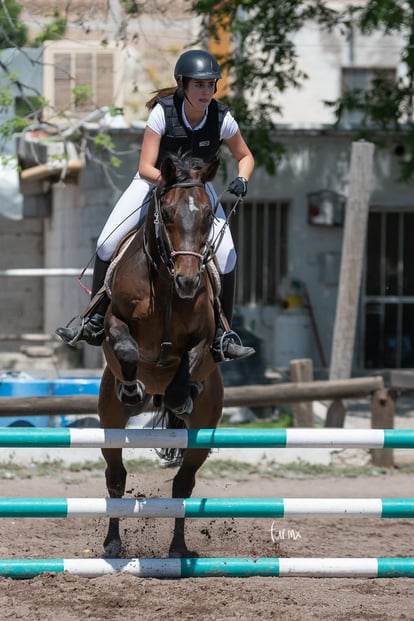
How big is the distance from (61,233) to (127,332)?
1263 cm

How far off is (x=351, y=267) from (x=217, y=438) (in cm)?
531

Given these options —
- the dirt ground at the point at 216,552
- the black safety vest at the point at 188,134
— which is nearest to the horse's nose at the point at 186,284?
the black safety vest at the point at 188,134

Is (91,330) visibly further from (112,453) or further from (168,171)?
(168,171)

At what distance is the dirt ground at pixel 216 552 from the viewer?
4.77 meters

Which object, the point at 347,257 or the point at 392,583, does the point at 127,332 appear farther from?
the point at 347,257

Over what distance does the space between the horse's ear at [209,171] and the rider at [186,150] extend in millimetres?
112

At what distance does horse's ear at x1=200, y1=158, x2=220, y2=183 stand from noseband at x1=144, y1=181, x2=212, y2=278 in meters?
0.08

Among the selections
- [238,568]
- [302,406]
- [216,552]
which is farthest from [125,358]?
[302,406]

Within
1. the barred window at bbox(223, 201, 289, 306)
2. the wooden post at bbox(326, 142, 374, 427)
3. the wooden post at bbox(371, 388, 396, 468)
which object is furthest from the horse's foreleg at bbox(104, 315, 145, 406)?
the barred window at bbox(223, 201, 289, 306)

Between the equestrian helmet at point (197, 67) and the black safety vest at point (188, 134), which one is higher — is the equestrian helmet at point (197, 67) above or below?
above

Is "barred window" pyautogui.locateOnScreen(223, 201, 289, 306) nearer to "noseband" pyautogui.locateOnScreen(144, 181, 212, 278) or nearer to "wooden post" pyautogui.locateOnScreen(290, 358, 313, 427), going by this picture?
"wooden post" pyautogui.locateOnScreen(290, 358, 313, 427)

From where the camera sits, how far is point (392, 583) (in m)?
5.42

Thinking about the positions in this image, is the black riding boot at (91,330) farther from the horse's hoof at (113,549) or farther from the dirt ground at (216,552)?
the dirt ground at (216,552)

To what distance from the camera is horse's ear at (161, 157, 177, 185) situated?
5.21 meters
